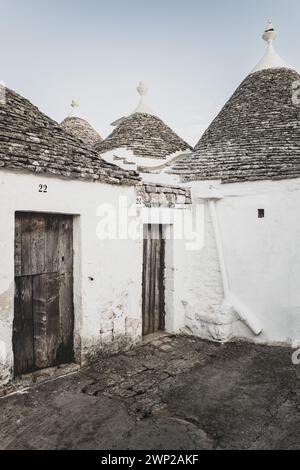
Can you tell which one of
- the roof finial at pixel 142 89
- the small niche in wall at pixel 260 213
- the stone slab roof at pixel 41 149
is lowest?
the small niche in wall at pixel 260 213

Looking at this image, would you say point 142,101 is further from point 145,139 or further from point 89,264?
point 89,264

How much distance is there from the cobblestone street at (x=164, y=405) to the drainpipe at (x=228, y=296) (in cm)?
58

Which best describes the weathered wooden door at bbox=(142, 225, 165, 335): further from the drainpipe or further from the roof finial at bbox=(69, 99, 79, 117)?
the roof finial at bbox=(69, 99, 79, 117)

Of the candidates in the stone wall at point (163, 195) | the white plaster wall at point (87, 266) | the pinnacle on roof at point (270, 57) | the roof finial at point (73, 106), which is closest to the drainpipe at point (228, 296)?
the stone wall at point (163, 195)

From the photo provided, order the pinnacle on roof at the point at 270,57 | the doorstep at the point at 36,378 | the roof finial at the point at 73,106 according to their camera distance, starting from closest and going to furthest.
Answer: the doorstep at the point at 36,378 < the pinnacle on roof at the point at 270,57 < the roof finial at the point at 73,106

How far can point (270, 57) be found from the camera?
33.2ft

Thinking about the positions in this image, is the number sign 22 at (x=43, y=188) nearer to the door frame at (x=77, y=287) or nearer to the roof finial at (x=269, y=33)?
the door frame at (x=77, y=287)

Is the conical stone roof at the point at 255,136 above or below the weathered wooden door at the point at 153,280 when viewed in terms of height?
above

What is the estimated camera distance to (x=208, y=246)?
7289mm

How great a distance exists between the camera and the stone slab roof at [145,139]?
11.4m

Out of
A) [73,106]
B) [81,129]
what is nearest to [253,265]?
[81,129]

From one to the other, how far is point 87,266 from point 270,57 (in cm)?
860

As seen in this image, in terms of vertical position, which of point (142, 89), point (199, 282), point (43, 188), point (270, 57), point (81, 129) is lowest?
point (199, 282)
